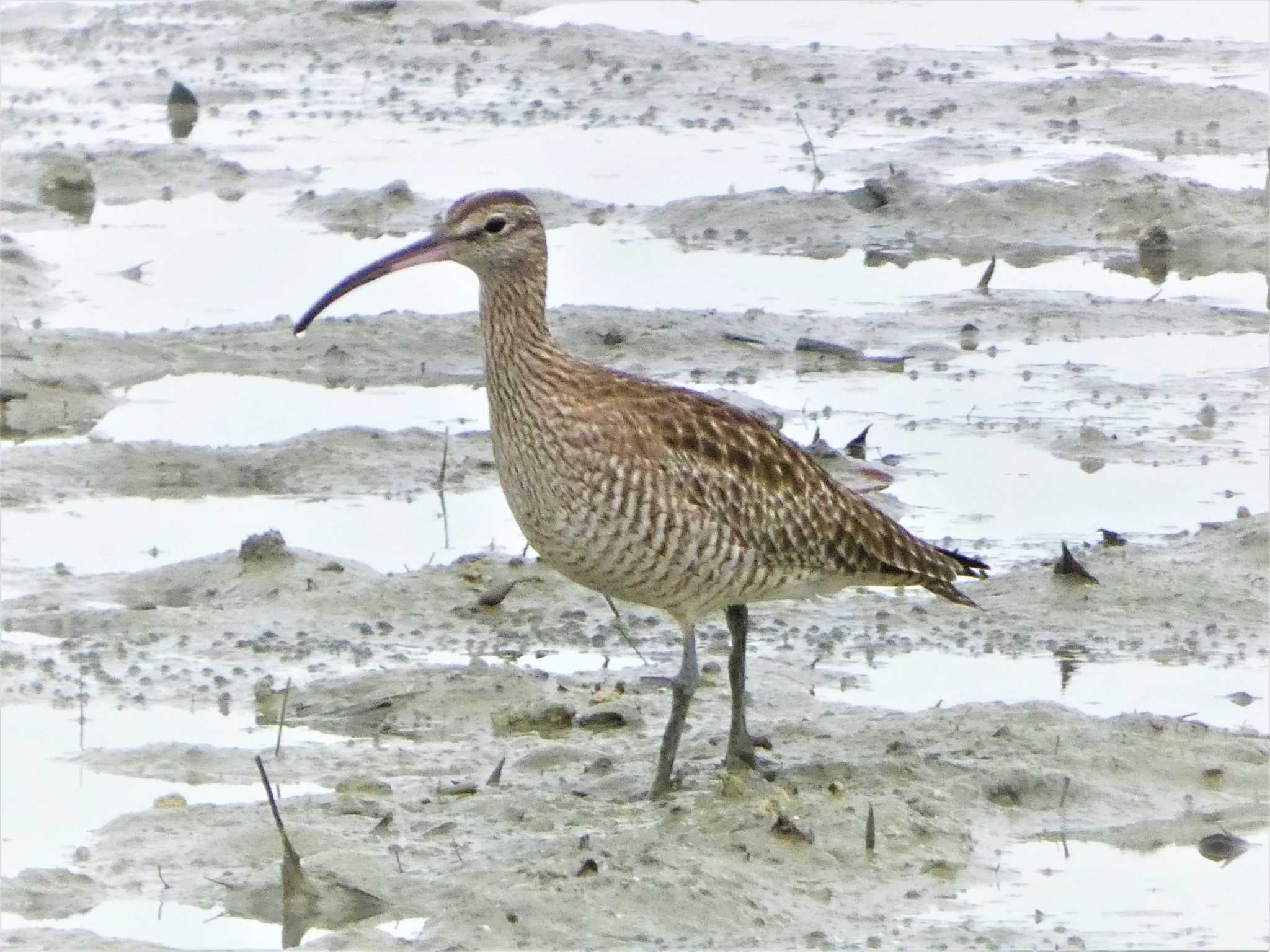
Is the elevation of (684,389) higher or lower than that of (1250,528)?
higher

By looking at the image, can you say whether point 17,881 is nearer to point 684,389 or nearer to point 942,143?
point 684,389

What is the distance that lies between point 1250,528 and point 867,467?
5.35 ft

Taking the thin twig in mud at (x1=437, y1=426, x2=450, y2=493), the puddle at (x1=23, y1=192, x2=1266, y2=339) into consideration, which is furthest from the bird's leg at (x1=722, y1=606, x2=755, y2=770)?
the puddle at (x1=23, y1=192, x2=1266, y2=339)

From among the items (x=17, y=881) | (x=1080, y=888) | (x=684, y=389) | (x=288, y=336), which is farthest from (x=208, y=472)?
(x=1080, y=888)

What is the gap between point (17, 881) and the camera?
259 inches

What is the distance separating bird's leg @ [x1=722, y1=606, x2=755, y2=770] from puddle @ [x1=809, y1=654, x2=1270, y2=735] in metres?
0.64

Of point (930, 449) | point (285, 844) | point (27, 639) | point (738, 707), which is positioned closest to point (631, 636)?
point (738, 707)

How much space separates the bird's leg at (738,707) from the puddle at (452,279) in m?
5.10

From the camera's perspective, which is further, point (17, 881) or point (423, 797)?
point (423, 797)

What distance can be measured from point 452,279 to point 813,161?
328 centimetres

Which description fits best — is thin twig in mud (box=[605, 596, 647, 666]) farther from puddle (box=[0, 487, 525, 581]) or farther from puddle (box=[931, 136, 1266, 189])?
puddle (box=[931, 136, 1266, 189])

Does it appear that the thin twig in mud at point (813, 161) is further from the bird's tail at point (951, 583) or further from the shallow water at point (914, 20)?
the bird's tail at point (951, 583)

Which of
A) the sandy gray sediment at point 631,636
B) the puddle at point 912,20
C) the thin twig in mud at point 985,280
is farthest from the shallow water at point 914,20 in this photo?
the thin twig in mud at point 985,280

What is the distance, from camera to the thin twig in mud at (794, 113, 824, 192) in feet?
51.6
